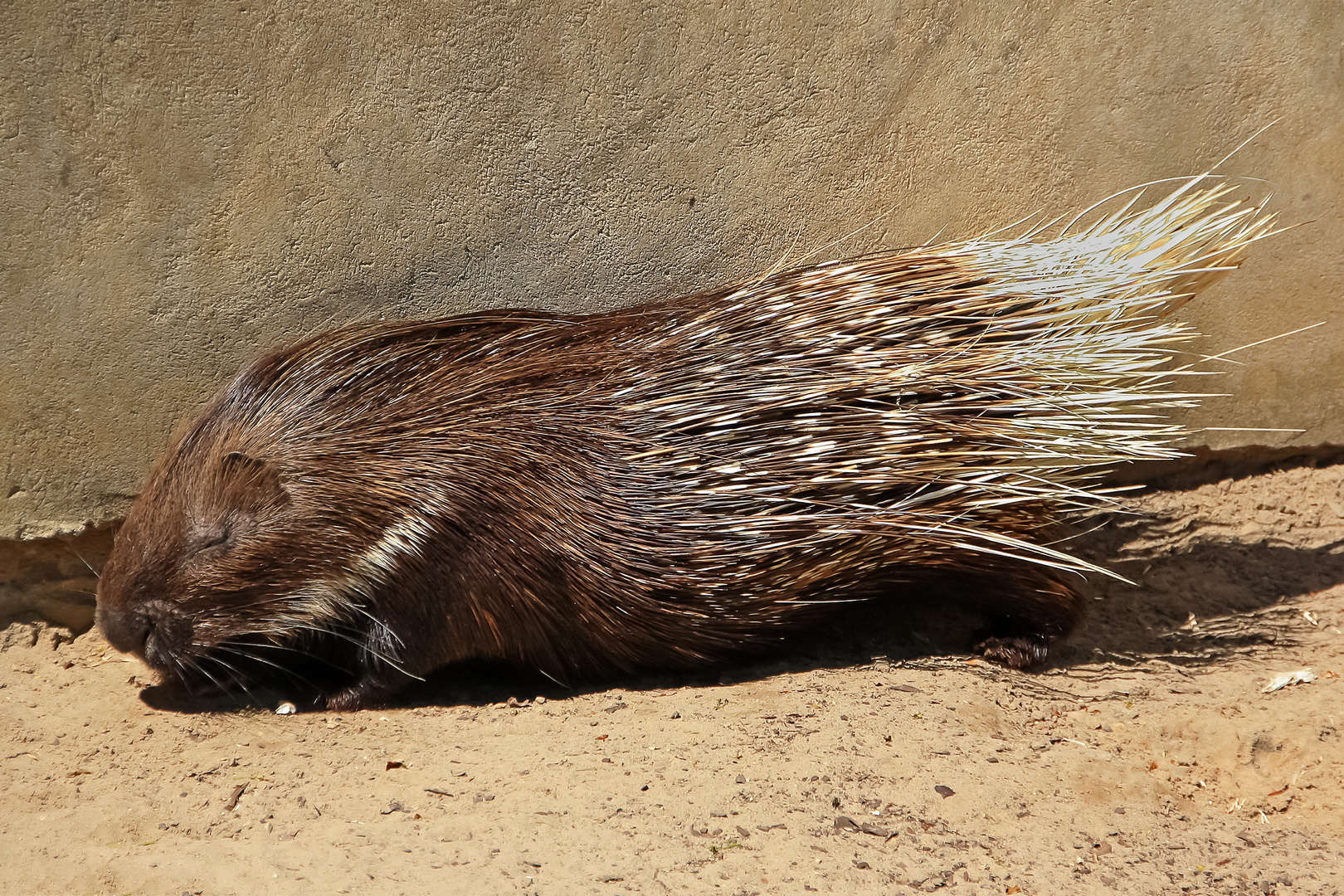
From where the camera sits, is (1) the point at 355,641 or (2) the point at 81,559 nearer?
(1) the point at 355,641

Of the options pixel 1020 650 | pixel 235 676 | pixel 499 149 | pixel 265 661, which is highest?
pixel 499 149

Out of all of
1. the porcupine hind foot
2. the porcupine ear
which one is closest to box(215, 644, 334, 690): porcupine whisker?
the porcupine ear

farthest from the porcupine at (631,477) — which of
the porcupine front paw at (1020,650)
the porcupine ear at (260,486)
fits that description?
the porcupine front paw at (1020,650)

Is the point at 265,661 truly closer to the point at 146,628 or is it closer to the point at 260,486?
the point at 146,628

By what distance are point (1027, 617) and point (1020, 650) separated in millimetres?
103

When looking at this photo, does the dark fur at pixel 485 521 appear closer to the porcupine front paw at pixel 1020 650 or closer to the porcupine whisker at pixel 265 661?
the porcupine whisker at pixel 265 661

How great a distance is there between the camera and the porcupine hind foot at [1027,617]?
2.77m

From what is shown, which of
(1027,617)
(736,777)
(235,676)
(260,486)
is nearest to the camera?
(736,777)

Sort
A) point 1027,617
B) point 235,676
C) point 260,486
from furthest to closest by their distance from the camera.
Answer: point 1027,617, point 235,676, point 260,486

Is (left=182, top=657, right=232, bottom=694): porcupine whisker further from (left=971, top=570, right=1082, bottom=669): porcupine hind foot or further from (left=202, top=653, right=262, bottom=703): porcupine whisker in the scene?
(left=971, top=570, right=1082, bottom=669): porcupine hind foot

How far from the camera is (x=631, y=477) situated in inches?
100

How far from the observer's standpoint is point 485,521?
8.30 ft

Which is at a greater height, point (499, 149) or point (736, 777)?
point (499, 149)

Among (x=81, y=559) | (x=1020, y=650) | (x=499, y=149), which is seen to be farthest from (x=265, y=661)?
(x=1020, y=650)
